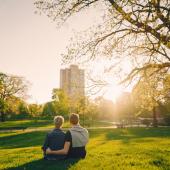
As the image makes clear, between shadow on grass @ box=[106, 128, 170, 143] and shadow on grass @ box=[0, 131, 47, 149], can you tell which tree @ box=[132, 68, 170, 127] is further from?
shadow on grass @ box=[0, 131, 47, 149]

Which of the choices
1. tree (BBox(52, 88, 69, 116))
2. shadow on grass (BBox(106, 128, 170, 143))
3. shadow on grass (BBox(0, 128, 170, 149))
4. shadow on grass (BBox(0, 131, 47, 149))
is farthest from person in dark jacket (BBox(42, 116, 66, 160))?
tree (BBox(52, 88, 69, 116))

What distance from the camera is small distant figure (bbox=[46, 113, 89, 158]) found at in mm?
10488

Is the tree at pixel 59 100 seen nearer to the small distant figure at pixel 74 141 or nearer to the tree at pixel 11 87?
the tree at pixel 11 87

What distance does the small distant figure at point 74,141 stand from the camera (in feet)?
34.4

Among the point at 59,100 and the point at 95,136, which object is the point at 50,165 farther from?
the point at 59,100

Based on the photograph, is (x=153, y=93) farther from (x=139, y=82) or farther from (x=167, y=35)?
(x=167, y=35)

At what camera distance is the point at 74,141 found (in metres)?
10.6

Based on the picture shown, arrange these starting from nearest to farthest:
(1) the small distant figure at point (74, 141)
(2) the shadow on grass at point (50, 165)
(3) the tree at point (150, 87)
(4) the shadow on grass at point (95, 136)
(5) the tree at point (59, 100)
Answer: (2) the shadow on grass at point (50, 165)
(1) the small distant figure at point (74, 141)
(3) the tree at point (150, 87)
(4) the shadow on grass at point (95, 136)
(5) the tree at point (59, 100)

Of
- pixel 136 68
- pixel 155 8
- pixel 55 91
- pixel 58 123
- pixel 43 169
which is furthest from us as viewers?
pixel 55 91

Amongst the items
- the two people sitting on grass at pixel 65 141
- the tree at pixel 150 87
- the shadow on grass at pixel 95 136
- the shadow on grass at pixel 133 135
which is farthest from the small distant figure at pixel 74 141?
the shadow on grass at pixel 95 136

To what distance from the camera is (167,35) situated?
12953mm

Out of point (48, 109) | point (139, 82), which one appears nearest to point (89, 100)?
point (139, 82)

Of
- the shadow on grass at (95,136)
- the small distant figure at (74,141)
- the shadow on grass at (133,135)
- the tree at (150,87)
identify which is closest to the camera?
the small distant figure at (74,141)

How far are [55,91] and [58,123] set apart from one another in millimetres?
78676
